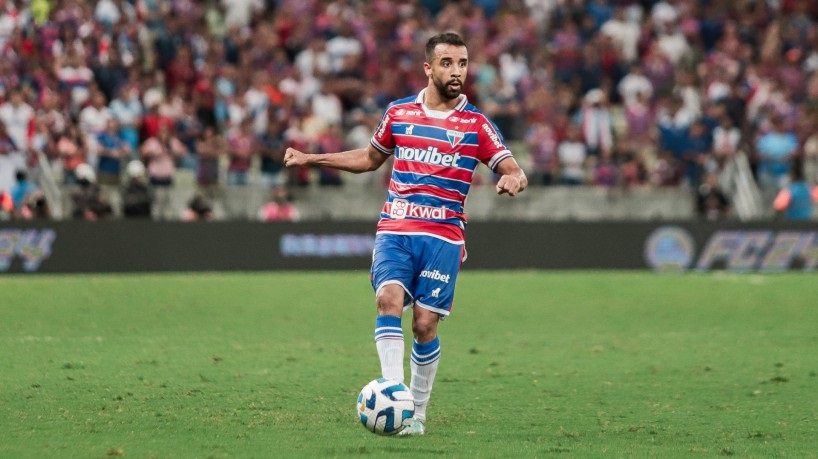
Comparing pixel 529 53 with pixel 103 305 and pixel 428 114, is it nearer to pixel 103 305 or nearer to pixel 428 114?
pixel 103 305

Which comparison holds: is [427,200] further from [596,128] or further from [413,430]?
[596,128]

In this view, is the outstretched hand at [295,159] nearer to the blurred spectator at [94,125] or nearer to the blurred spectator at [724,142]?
the blurred spectator at [94,125]

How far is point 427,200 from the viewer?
8336 millimetres

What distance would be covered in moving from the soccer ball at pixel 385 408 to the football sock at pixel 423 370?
0.66 metres

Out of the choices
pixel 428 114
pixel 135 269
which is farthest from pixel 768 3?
pixel 428 114

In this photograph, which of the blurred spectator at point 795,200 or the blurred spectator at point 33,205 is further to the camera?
the blurred spectator at point 795,200

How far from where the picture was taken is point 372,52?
84.5 feet

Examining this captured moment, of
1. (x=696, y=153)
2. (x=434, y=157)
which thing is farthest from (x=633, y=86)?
(x=434, y=157)

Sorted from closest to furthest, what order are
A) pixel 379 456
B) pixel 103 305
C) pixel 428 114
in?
1. pixel 379 456
2. pixel 428 114
3. pixel 103 305

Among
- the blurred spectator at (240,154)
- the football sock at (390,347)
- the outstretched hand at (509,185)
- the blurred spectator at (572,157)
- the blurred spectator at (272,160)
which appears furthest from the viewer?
the blurred spectator at (572,157)

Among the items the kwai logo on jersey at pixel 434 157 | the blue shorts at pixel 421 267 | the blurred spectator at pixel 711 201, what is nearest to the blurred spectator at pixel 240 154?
the blurred spectator at pixel 711 201

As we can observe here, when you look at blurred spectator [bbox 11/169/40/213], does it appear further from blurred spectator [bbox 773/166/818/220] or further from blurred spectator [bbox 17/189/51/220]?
blurred spectator [bbox 773/166/818/220]

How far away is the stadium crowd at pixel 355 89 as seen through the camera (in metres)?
22.2

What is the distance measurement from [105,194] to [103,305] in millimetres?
5218
